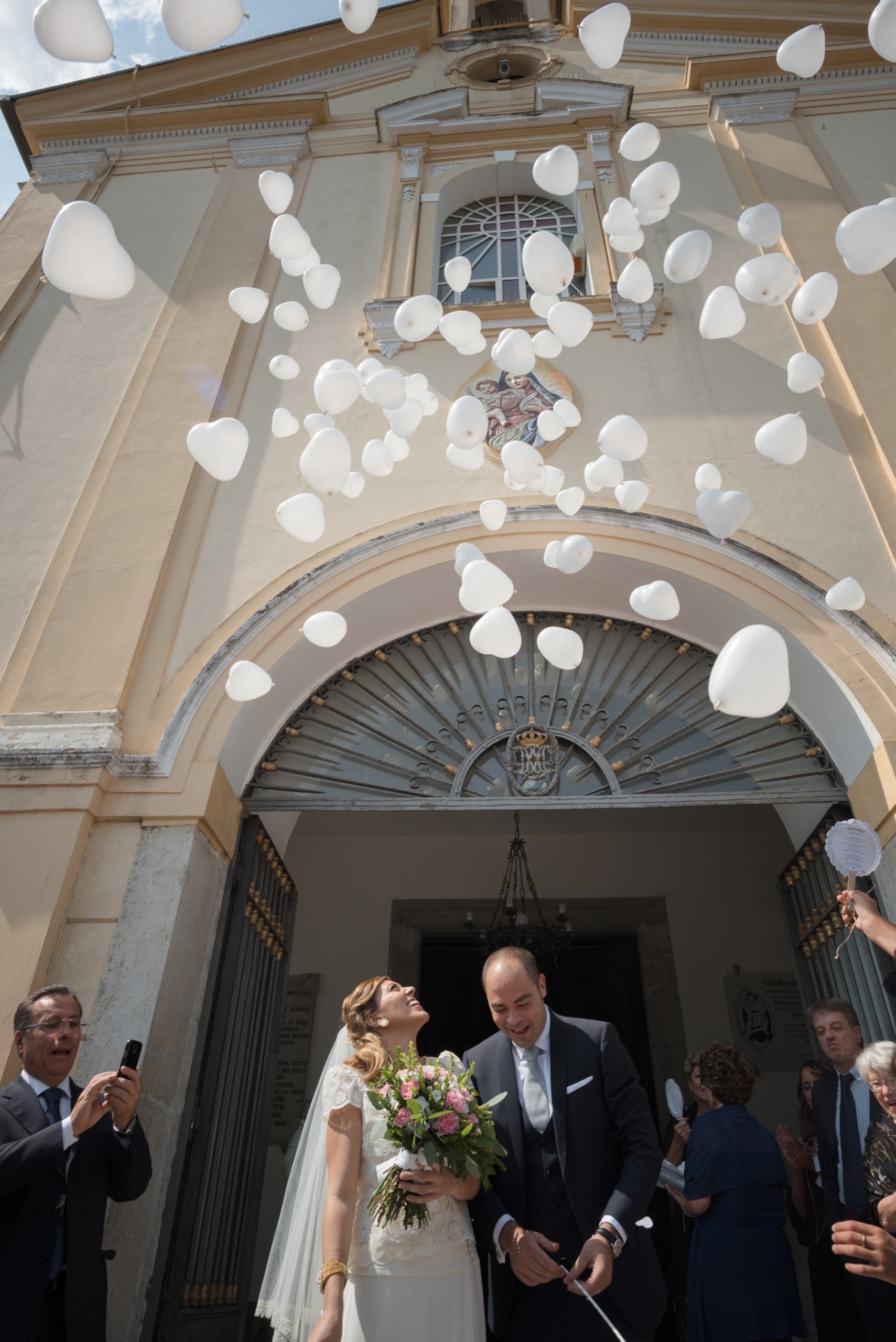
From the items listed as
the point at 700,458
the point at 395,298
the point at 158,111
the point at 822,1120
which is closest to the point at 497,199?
the point at 395,298

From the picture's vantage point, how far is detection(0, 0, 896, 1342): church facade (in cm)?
415

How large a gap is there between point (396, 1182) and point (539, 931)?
4.61 meters

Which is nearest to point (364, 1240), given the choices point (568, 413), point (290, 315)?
point (568, 413)

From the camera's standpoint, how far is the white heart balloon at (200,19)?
376 centimetres

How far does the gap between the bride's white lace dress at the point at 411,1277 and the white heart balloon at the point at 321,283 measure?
3812mm

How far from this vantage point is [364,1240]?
266 cm

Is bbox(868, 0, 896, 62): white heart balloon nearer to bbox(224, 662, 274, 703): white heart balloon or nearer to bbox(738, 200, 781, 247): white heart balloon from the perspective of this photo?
bbox(738, 200, 781, 247): white heart balloon

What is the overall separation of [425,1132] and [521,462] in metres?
2.89

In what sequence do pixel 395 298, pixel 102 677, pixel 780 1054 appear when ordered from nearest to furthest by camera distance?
pixel 102 677 < pixel 395 298 < pixel 780 1054

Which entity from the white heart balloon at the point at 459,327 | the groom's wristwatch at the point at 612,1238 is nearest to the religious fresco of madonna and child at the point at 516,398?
the white heart balloon at the point at 459,327

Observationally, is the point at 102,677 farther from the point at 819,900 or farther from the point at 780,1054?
the point at 780,1054

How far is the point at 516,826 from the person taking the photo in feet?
24.2

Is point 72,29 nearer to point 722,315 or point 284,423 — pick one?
point 284,423

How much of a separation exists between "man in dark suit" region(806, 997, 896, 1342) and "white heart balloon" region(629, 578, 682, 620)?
1.69 meters
